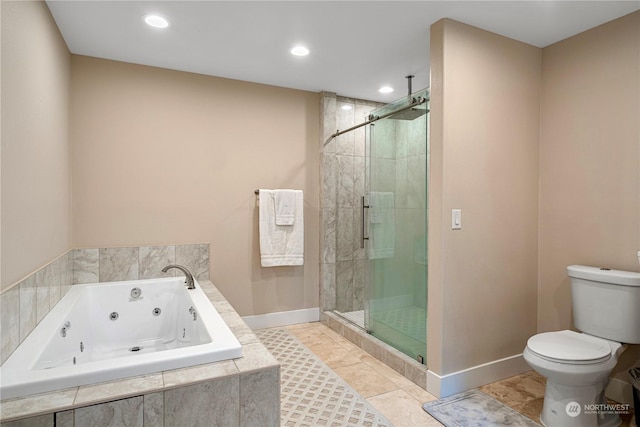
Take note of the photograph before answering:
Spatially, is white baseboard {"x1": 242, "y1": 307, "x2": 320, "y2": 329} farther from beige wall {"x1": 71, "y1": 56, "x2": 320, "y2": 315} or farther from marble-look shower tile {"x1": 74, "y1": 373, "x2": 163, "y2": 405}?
marble-look shower tile {"x1": 74, "y1": 373, "x2": 163, "y2": 405}

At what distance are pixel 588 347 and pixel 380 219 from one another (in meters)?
1.59

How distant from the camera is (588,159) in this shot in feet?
7.70

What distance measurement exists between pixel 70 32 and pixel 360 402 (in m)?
3.03

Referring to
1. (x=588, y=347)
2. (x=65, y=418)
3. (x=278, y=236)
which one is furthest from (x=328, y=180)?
(x=65, y=418)

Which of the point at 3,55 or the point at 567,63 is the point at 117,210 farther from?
the point at 567,63

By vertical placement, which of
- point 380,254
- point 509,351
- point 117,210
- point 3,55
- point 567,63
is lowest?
point 509,351

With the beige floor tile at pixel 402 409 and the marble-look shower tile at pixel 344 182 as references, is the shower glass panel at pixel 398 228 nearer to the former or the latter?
the beige floor tile at pixel 402 409

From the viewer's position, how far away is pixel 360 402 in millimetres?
2135

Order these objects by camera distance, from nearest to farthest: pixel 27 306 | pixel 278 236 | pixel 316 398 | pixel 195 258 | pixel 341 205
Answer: pixel 27 306 → pixel 316 398 → pixel 195 258 → pixel 278 236 → pixel 341 205

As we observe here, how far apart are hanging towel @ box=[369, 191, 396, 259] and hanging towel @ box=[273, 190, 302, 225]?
0.76 meters

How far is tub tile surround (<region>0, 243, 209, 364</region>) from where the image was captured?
5.34 feet

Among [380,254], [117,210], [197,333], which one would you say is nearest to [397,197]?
[380,254]

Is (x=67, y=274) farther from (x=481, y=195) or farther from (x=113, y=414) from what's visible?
(x=481, y=195)

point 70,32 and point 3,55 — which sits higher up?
point 70,32
